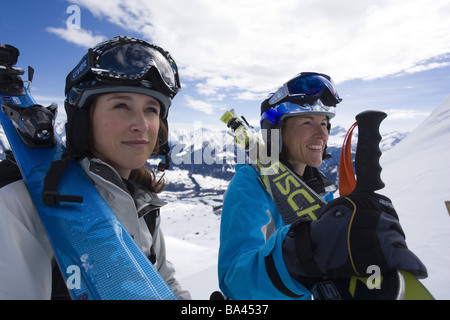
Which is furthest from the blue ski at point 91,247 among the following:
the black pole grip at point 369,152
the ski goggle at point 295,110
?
the ski goggle at point 295,110

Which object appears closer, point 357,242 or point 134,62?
point 357,242

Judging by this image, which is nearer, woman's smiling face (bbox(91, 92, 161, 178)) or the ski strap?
woman's smiling face (bbox(91, 92, 161, 178))

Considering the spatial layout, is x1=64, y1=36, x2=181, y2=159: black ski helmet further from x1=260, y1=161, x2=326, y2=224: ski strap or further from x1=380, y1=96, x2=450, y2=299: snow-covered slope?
x1=380, y1=96, x2=450, y2=299: snow-covered slope

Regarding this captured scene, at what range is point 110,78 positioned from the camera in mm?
2223

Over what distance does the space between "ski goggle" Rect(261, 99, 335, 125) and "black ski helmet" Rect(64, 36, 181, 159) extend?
1.38 metres

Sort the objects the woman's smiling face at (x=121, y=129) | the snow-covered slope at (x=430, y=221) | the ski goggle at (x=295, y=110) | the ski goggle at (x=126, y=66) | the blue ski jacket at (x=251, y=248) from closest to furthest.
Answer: the blue ski jacket at (x=251, y=248) → the woman's smiling face at (x=121, y=129) → the ski goggle at (x=126, y=66) → the ski goggle at (x=295, y=110) → the snow-covered slope at (x=430, y=221)

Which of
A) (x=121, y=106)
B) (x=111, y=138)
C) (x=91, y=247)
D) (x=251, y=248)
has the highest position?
(x=121, y=106)

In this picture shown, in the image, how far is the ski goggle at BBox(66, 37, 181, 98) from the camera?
2.25 meters

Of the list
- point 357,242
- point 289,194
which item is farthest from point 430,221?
point 357,242

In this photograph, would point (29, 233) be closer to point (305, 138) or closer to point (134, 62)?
→ point (134, 62)

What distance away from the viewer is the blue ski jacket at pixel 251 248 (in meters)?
1.73

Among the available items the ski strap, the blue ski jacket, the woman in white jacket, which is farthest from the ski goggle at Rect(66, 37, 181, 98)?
the ski strap

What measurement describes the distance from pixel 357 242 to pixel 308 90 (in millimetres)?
2429

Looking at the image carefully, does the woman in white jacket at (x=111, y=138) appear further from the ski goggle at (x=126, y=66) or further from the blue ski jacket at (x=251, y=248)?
the blue ski jacket at (x=251, y=248)
